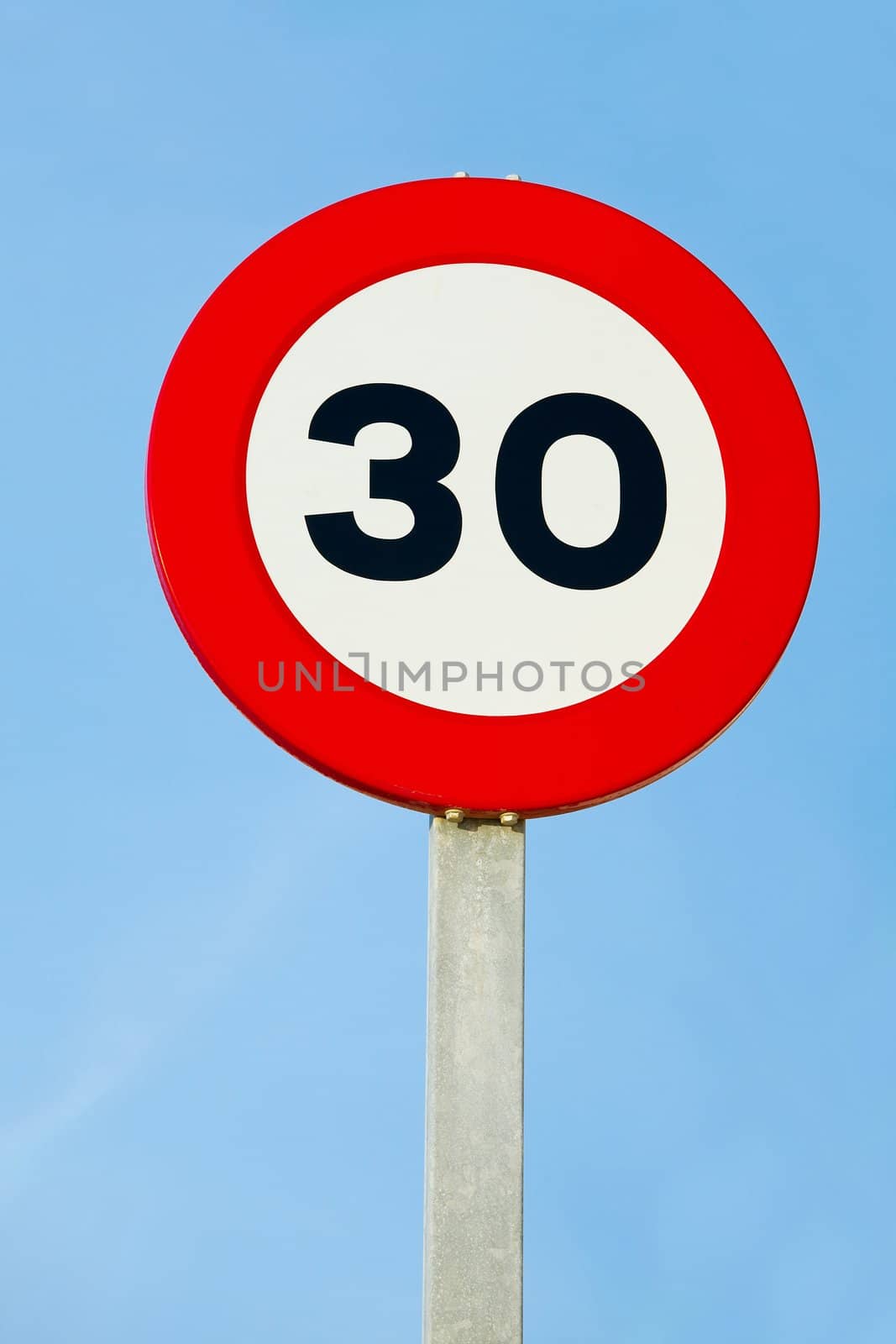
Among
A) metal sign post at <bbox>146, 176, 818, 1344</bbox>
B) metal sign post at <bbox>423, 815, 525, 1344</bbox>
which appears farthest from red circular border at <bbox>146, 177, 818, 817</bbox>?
metal sign post at <bbox>423, 815, 525, 1344</bbox>

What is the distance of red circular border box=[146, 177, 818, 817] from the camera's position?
321 cm

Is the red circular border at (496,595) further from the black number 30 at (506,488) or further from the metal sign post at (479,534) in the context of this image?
the black number 30 at (506,488)

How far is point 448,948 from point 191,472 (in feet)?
3.09

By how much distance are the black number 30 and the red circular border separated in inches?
5.5

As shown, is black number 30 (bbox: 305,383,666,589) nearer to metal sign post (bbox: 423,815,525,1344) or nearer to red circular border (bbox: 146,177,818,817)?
red circular border (bbox: 146,177,818,817)

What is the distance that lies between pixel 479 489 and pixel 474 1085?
1.03 metres

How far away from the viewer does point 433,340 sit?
3.52m

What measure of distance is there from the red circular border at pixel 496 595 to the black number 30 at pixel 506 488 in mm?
140

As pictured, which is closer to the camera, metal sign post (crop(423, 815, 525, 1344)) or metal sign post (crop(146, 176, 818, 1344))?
metal sign post (crop(423, 815, 525, 1344))

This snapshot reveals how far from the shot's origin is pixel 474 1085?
3.11 meters

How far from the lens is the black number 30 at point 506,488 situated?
3.35m

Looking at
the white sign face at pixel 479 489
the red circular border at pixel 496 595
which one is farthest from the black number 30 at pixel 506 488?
the red circular border at pixel 496 595

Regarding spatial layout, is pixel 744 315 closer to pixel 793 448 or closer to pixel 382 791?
pixel 793 448

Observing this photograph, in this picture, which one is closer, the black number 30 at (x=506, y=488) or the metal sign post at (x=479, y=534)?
the metal sign post at (x=479, y=534)
